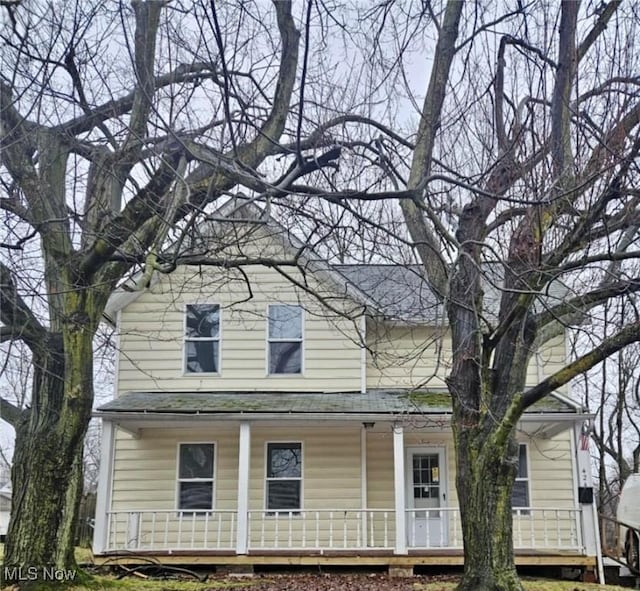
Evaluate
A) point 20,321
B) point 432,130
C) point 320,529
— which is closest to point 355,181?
point 432,130

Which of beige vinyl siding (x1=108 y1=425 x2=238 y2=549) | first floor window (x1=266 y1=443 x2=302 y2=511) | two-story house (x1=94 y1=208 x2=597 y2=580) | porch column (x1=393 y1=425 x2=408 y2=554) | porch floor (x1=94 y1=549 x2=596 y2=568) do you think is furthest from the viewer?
first floor window (x1=266 y1=443 x2=302 y2=511)

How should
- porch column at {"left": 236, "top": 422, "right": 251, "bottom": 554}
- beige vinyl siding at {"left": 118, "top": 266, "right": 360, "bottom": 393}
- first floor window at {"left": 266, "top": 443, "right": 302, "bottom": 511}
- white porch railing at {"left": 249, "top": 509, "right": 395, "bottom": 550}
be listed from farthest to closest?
beige vinyl siding at {"left": 118, "top": 266, "right": 360, "bottom": 393} → first floor window at {"left": 266, "top": 443, "right": 302, "bottom": 511} → white porch railing at {"left": 249, "top": 509, "right": 395, "bottom": 550} → porch column at {"left": 236, "top": 422, "right": 251, "bottom": 554}

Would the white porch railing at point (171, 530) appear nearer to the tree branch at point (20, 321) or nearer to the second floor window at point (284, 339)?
the second floor window at point (284, 339)

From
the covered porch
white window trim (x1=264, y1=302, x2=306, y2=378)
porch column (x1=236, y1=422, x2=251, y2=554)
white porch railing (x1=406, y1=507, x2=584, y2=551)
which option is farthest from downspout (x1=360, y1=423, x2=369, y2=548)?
porch column (x1=236, y1=422, x2=251, y2=554)

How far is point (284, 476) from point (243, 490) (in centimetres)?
146

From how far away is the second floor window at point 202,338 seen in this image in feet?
45.9

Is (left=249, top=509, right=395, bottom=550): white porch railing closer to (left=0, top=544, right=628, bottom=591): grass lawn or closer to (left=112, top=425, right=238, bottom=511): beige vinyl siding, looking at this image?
(left=112, top=425, right=238, bottom=511): beige vinyl siding

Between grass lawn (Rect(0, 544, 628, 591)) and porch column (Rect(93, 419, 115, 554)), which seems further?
porch column (Rect(93, 419, 115, 554))

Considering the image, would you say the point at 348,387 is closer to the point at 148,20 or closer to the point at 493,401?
the point at 493,401

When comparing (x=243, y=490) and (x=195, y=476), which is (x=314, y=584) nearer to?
(x=243, y=490)

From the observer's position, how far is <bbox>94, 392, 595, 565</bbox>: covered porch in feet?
39.0

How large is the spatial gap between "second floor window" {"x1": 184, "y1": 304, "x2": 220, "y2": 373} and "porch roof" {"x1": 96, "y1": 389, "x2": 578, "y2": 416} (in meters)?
0.59

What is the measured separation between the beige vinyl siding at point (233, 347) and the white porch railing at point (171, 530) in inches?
92.2

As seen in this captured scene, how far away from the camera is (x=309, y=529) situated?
13.1 metres
